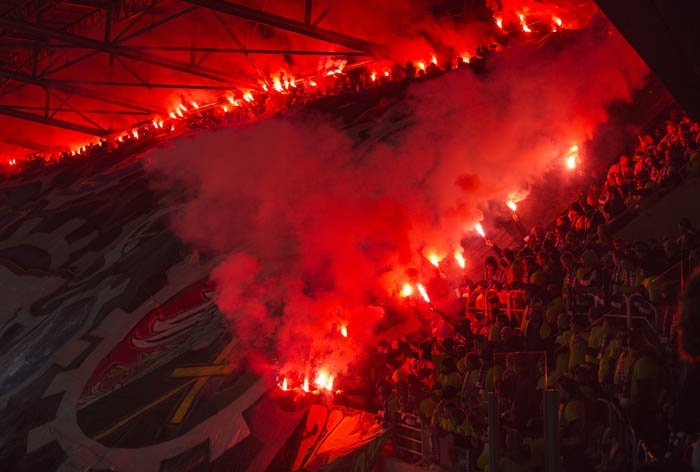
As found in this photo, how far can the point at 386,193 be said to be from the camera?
1060cm

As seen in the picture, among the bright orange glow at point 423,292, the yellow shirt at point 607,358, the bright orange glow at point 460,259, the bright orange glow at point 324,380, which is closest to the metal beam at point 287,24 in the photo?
the bright orange glow at point 460,259

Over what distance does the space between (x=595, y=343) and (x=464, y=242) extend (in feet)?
13.6

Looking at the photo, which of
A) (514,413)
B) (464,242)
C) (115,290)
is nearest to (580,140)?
(464,242)

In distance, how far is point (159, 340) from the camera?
959 centimetres

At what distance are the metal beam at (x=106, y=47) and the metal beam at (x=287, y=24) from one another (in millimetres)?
2779

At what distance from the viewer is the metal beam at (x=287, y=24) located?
1189 centimetres

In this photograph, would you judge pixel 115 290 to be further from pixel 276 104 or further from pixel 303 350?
pixel 276 104

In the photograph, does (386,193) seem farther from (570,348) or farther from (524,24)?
(570,348)

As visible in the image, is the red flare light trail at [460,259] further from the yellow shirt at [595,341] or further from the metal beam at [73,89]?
the metal beam at [73,89]

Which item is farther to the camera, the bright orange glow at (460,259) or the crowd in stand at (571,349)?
the bright orange glow at (460,259)

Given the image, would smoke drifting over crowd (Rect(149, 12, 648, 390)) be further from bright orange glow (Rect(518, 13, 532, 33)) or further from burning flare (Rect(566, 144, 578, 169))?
bright orange glow (Rect(518, 13, 532, 33))

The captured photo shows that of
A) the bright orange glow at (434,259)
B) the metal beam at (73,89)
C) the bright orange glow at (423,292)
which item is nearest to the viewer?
the bright orange glow at (423,292)

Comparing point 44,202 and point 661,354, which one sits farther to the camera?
point 44,202

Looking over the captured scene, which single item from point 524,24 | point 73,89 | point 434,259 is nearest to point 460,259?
point 434,259
